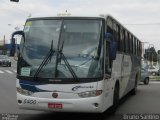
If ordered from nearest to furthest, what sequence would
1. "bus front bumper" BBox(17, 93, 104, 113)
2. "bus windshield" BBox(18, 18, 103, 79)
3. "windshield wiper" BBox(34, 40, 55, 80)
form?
1. "bus front bumper" BBox(17, 93, 104, 113)
2. "bus windshield" BBox(18, 18, 103, 79)
3. "windshield wiper" BBox(34, 40, 55, 80)

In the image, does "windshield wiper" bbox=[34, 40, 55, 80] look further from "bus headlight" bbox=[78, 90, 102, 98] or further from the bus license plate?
"bus headlight" bbox=[78, 90, 102, 98]

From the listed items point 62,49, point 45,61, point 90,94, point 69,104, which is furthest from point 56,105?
point 62,49

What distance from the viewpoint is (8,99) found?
53.7ft

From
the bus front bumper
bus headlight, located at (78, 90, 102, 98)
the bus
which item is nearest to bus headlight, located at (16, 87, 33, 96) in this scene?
the bus

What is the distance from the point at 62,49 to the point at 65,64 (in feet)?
1.35

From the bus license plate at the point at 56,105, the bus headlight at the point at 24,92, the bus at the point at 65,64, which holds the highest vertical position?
the bus at the point at 65,64

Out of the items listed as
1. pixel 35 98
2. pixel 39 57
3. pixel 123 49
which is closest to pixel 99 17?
pixel 39 57

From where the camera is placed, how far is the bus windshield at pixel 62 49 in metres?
10.4

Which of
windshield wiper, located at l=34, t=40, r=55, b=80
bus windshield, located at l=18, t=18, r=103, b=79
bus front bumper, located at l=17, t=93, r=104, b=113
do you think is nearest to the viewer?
bus front bumper, located at l=17, t=93, r=104, b=113

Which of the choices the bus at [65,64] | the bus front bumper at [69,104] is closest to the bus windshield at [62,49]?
the bus at [65,64]

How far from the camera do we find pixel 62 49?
10.6m

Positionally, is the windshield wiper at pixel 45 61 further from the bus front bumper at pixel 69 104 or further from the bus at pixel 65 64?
the bus front bumper at pixel 69 104

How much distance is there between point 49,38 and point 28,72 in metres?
1.01

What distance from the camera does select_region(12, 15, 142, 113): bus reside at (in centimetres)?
1030
